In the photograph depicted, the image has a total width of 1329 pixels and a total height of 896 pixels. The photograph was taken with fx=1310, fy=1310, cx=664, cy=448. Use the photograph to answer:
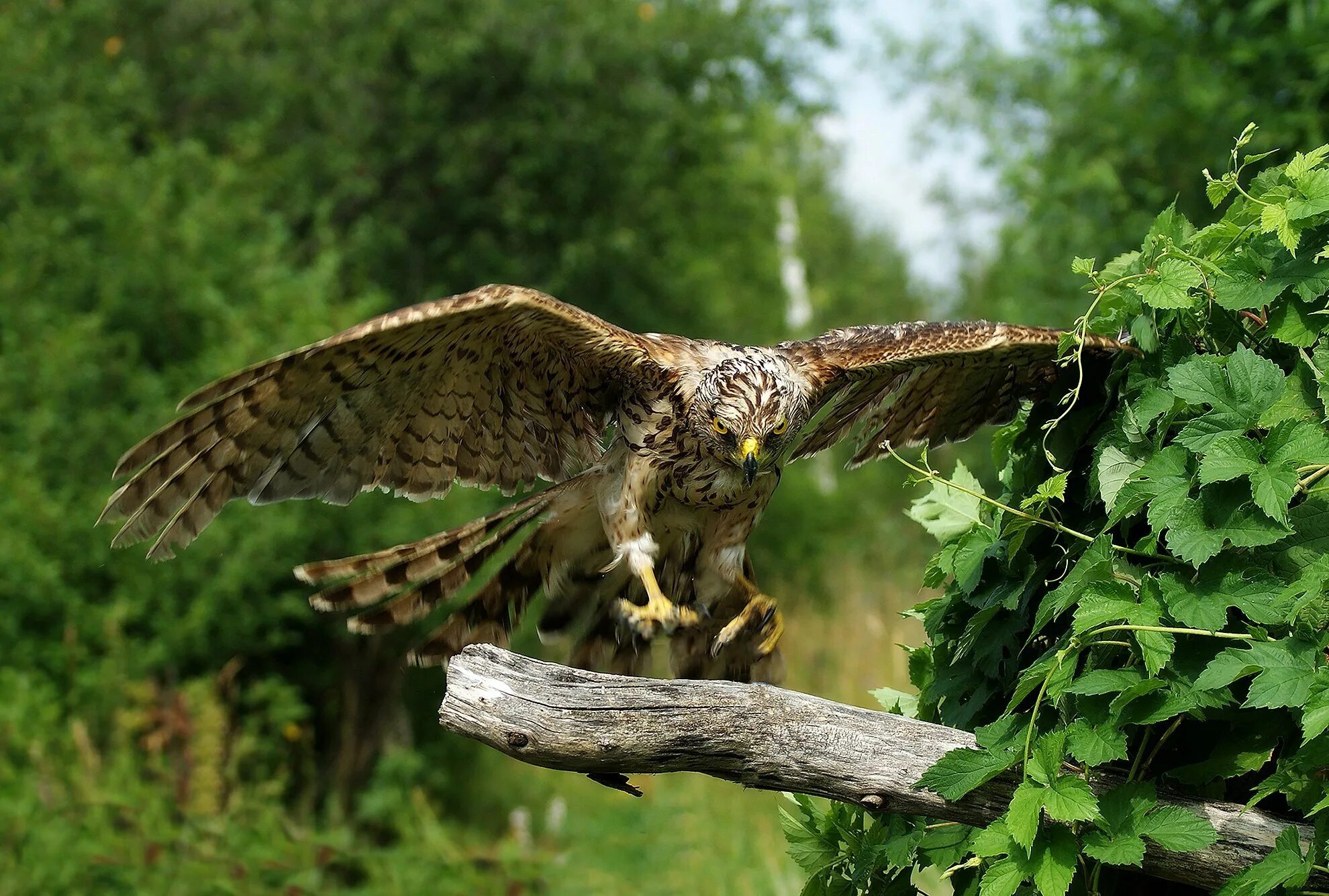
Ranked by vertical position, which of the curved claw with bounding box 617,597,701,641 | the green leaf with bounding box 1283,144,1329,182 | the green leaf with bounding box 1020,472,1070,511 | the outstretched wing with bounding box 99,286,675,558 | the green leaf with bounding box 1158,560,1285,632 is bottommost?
the green leaf with bounding box 1158,560,1285,632

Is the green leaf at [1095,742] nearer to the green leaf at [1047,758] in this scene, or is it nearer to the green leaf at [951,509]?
the green leaf at [1047,758]

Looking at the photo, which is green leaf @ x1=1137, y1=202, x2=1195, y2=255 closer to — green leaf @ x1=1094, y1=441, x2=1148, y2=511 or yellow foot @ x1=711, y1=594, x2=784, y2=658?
green leaf @ x1=1094, y1=441, x2=1148, y2=511

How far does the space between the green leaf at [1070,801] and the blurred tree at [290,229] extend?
23.2 feet

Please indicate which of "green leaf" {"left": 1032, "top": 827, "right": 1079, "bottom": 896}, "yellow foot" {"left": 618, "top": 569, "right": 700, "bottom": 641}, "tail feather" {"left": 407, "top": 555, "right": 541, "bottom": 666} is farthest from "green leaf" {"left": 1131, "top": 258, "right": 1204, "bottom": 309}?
"tail feather" {"left": 407, "top": 555, "right": 541, "bottom": 666}

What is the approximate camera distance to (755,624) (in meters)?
3.87

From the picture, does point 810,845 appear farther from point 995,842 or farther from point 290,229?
point 290,229

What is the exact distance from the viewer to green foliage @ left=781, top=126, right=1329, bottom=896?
2.34 metres

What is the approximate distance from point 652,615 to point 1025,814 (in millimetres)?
1410

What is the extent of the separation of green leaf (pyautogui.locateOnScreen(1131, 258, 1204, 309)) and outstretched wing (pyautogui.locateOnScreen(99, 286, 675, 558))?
1447 millimetres

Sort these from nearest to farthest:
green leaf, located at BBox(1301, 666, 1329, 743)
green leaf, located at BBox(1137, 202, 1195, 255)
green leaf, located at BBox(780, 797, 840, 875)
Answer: green leaf, located at BBox(1301, 666, 1329, 743)
green leaf, located at BBox(1137, 202, 1195, 255)
green leaf, located at BBox(780, 797, 840, 875)

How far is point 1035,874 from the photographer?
2408mm

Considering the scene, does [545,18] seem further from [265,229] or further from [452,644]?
[452,644]

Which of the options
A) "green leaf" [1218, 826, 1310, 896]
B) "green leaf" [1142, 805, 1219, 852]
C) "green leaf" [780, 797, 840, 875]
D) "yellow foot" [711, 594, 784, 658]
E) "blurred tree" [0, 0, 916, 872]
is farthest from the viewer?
"blurred tree" [0, 0, 916, 872]

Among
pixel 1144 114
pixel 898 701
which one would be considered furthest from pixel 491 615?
pixel 1144 114
